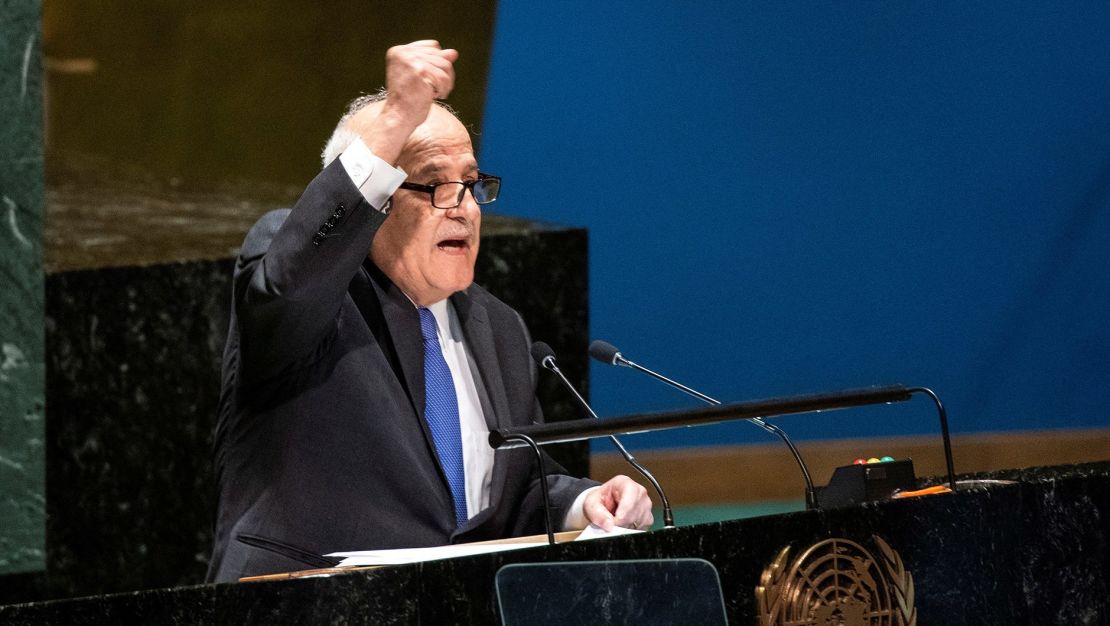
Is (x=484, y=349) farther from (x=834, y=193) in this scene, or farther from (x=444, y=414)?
(x=834, y=193)

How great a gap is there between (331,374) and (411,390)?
150mm

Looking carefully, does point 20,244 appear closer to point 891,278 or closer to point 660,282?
point 660,282

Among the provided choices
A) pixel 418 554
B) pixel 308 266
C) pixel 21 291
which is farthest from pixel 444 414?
pixel 21 291

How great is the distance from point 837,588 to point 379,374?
887 millimetres

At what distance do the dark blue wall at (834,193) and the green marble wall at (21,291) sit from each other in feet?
7.34

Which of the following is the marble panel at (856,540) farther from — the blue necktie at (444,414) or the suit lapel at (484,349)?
the suit lapel at (484,349)

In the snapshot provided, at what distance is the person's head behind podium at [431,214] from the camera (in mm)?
2732

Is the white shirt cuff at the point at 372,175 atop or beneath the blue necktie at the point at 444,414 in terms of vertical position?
atop

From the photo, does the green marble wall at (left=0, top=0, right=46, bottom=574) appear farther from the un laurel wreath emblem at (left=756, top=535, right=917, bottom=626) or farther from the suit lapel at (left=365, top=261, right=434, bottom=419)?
the un laurel wreath emblem at (left=756, top=535, right=917, bottom=626)

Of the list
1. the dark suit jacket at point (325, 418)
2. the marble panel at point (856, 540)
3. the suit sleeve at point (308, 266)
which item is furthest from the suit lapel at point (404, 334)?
the marble panel at point (856, 540)

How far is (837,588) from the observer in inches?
80.9

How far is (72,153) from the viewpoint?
16.7 feet

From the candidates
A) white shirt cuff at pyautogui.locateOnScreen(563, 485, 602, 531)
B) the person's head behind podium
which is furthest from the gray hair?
white shirt cuff at pyautogui.locateOnScreen(563, 485, 602, 531)

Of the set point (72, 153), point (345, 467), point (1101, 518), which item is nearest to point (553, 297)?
point (72, 153)
